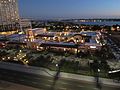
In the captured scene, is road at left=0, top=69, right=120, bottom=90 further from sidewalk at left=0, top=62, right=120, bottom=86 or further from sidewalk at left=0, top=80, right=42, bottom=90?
sidewalk at left=0, top=80, right=42, bottom=90

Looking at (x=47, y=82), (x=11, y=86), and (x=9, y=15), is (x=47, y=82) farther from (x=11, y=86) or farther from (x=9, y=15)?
(x=9, y=15)

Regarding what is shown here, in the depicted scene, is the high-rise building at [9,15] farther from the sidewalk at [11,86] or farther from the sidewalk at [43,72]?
the sidewalk at [11,86]

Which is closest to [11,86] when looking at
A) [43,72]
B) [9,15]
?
[43,72]

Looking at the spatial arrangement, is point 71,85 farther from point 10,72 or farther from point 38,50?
point 38,50

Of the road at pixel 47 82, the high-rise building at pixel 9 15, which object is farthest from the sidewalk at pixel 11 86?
the high-rise building at pixel 9 15

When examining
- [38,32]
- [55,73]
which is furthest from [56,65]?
[38,32]

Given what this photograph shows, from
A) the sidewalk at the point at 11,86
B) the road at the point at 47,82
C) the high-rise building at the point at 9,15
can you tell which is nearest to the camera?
the sidewalk at the point at 11,86

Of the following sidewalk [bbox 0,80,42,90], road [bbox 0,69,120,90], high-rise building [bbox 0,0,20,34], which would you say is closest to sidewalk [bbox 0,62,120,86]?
road [bbox 0,69,120,90]
